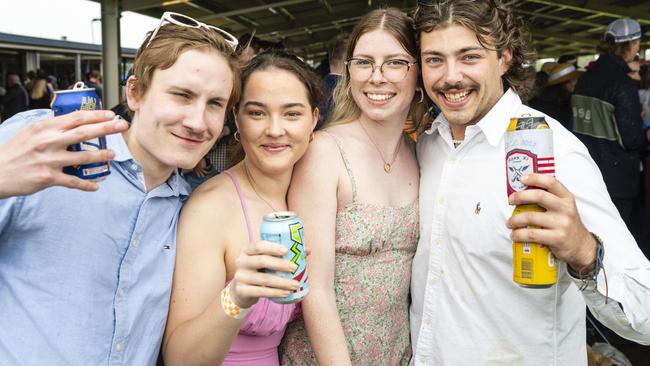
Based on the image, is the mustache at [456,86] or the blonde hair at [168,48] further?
the mustache at [456,86]

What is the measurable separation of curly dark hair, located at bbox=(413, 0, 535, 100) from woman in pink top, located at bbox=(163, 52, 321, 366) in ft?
1.69

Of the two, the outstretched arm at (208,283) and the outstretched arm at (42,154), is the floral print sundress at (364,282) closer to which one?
the outstretched arm at (208,283)

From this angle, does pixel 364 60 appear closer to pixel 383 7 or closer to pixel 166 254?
pixel 383 7

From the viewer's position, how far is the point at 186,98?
1.52 m

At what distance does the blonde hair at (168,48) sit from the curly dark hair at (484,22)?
82 centimetres

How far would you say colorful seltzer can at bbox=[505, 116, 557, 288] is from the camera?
4.25 feet

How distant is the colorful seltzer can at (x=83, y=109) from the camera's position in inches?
47.0

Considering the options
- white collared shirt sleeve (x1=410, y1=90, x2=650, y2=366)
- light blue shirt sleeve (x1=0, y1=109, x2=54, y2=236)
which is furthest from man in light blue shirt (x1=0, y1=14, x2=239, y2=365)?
white collared shirt sleeve (x1=410, y1=90, x2=650, y2=366)

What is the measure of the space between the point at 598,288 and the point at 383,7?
141 centimetres

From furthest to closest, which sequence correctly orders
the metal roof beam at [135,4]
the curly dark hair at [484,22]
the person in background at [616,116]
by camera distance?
the metal roof beam at [135,4], the person in background at [616,116], the curly dark hair at [484,22]

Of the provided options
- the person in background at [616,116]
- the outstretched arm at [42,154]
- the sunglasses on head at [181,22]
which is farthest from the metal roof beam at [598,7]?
the outstretched arm at [42,154]

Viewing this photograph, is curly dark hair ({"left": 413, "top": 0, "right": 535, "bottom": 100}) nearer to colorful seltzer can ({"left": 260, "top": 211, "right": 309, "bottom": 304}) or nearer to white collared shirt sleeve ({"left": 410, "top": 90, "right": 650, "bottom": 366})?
white collared shirt sleeve ({"left": 410, "top": 90, "right": 650, "bottom": 366})

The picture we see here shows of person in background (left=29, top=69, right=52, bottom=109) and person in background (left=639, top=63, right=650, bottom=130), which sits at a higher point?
person in background (left=29, top=69, right=52, bottom=109)

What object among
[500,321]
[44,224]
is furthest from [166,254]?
[500,321]
